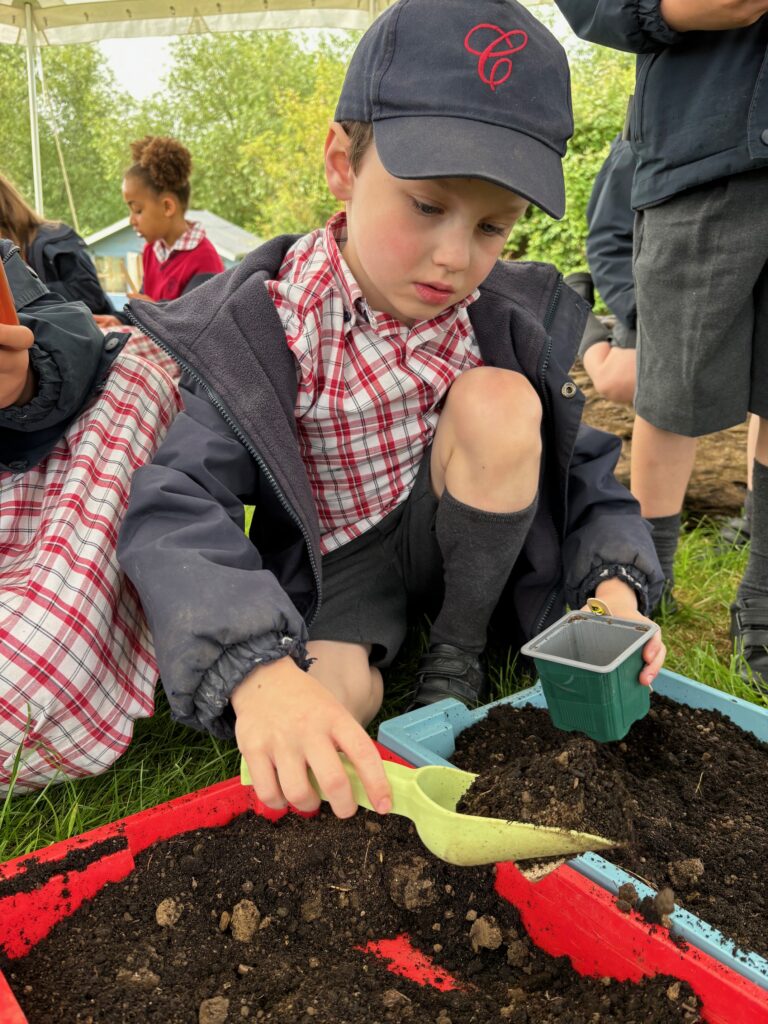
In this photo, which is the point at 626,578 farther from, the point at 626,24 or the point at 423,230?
the point at 626,24

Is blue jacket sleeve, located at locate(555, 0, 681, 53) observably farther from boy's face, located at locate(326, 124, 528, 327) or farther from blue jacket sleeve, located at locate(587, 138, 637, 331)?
blue jacket sleeve, located at locate(587, 138, 637, 331)

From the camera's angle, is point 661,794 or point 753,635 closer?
point 661,794

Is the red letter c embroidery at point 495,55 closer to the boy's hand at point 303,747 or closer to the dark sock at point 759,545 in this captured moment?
the boy's hand at point 303,747

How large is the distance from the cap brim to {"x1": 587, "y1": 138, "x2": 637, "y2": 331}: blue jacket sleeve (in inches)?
52.7

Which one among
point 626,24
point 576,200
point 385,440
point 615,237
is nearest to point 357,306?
point 385,440

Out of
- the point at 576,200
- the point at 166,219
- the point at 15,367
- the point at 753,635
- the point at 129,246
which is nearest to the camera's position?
the point at 15,367

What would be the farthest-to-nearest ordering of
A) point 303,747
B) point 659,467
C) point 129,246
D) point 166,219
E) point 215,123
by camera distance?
1. point 215,123
2. point 129,246
3. point 166,219
4. point 659,467
5. point 303,747

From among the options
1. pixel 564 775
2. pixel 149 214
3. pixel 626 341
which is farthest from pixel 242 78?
pixel 564 775

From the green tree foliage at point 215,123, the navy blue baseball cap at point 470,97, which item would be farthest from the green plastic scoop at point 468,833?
the green tree foliage at point 215,123

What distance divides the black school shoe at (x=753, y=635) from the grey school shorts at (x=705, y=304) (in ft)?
1.16

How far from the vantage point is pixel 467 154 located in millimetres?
1110

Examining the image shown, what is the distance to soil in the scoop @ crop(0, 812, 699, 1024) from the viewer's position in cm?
88

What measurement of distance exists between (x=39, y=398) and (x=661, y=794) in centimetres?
100

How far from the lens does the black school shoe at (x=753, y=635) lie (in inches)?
65.8
